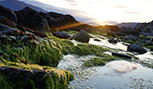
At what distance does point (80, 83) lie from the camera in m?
7.80

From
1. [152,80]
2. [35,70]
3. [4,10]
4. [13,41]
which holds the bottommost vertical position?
[152,80]

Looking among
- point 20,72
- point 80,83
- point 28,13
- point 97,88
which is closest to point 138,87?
point 97,88

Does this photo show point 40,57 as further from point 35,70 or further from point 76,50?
point 76,50

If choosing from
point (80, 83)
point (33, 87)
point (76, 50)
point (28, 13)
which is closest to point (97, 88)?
point (80, 83)

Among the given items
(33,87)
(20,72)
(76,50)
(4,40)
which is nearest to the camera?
(20,72)

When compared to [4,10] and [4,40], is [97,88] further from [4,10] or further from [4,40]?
[4,10]

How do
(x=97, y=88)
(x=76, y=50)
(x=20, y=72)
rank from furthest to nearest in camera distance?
(x=76, y=50)
(x=97, y=88)
(x=20, y=72)

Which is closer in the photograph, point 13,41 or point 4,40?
point 4,40

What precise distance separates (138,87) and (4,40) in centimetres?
1045

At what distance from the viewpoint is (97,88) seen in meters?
7.48

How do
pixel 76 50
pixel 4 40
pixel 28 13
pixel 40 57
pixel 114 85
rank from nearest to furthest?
pixel 4 40 < pixel 114 85 < pixel 40 57 < pixel 76 50 < pixel 28 13

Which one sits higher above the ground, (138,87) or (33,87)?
(33,87)

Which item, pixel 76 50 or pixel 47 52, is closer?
pixel 47 52

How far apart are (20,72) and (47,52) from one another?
222 inches
